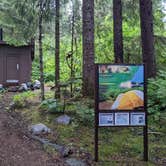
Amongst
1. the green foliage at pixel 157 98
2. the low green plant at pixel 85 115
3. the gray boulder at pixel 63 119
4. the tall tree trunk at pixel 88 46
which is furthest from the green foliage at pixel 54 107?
the green foliage at pixel 157 98

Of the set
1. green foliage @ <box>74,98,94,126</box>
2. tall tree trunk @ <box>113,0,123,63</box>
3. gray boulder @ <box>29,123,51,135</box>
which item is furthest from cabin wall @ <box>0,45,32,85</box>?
gray boulder @ <box>29,123,51,135</box>

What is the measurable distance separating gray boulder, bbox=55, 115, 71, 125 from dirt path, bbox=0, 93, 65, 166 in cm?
83

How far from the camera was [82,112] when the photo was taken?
9.55m

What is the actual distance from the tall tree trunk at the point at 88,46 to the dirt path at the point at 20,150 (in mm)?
2362

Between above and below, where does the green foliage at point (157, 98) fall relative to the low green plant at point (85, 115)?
above

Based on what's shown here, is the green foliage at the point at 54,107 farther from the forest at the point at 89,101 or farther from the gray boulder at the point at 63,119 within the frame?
the gray boulder at the point at 63,119

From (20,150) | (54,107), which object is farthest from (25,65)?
(20,150)

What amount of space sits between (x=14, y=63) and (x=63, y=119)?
16.0 metres

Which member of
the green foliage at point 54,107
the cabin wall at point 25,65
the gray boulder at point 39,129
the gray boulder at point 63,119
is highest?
the cabin wall at point 25,65

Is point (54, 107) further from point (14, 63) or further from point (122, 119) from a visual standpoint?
point (14, 63)

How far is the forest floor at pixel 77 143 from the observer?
703 centimetres

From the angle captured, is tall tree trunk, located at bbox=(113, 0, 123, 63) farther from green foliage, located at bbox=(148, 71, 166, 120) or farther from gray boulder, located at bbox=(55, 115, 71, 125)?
gray boulder, located at bbox=(55, 115, 71, 125)

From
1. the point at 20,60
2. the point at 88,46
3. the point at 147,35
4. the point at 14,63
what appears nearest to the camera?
the point at 88,46

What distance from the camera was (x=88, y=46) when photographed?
11141 millimetres
